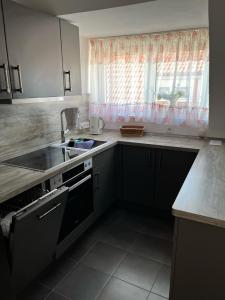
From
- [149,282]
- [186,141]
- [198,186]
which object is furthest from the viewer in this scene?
[186,141]

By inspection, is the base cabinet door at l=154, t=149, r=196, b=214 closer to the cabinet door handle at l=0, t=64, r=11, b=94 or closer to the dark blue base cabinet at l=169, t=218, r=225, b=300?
the dark blue base cabinet at l=169, t=218, r=225, b=300

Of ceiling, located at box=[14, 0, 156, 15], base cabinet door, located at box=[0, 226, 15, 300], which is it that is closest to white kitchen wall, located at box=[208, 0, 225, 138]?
ceiling, located at box=[14, 0, 156, 15]

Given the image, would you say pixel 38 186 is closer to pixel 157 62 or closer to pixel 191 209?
pixel 191 209

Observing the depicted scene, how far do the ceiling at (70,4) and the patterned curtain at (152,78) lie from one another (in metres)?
1.00

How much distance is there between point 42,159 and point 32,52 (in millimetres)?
858

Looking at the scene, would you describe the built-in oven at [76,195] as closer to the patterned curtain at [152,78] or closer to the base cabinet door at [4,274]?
the base cabinet door at [4,274]

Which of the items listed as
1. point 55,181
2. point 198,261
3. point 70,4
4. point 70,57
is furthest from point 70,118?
point 198,261

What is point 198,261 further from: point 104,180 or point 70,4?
point 70,4

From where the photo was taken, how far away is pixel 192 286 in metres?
1.15

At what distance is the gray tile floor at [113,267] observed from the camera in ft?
5.45

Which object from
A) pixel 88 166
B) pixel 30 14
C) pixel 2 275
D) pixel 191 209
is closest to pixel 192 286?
pixel 191 209

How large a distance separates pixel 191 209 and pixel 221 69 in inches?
55.3

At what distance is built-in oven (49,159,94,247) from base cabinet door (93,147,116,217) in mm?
98

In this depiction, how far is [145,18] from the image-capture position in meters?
2.03
